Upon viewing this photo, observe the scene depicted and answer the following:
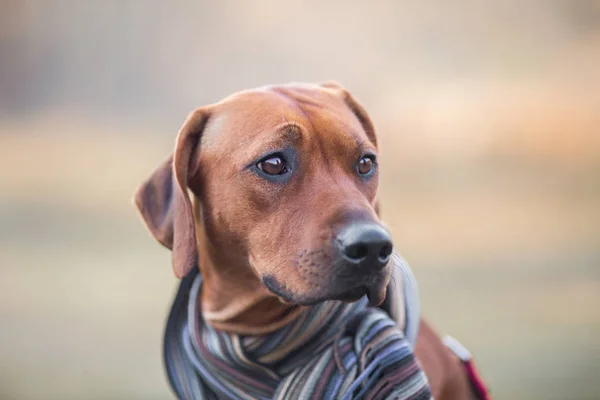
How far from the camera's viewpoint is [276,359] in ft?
7.50

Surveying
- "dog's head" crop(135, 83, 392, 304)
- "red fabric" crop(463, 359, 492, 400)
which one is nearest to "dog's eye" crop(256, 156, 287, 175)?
"dog's head" crop(135, 83, 392, 304)

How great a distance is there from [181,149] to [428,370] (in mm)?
1238

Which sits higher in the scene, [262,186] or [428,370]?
[262,186]

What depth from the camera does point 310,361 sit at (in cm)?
225

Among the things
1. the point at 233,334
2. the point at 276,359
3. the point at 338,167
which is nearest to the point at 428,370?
the point at 276,359

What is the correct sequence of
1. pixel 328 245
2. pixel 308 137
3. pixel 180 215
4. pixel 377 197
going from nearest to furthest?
pixel 328 245 < pixel 308 137 < pixel 180 215 < pixel 377 197

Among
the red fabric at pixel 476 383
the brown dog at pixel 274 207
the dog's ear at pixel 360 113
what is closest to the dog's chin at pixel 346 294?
the brown dog at pixel 274 207

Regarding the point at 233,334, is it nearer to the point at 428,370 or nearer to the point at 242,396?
the point at 242,396

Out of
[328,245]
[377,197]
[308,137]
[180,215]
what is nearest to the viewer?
[328,245]

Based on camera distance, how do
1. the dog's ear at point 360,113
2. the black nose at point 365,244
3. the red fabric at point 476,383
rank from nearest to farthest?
the black nose at point 365,244, the dog's ear at point 360,113, the red fabric at point 476,383

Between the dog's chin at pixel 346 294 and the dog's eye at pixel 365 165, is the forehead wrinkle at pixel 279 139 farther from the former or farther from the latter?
the dog's chin at pixel 346 294

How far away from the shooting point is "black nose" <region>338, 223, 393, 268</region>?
178cm

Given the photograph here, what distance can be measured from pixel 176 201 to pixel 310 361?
72cm

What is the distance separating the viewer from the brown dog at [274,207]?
1874 millimetres
